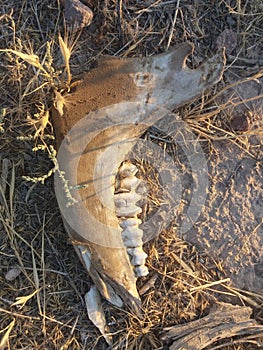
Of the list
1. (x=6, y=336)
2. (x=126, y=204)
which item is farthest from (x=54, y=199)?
(x=6, y=336)

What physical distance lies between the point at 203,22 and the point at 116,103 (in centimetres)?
67

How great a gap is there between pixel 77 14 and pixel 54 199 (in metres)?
0.90

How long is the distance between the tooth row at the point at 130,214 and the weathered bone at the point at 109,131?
0.04 feet

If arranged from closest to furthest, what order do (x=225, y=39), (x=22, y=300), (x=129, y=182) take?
(x=22, y=300), (x=129, y=182), (x=225, y=39)

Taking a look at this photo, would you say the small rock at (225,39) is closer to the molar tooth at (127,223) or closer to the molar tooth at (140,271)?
the molar tooth at (127,223)

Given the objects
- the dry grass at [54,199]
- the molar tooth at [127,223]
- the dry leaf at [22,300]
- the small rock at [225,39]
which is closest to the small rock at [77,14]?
the dry grass at [54,199]

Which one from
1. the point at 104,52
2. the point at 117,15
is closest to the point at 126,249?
the point at 104,52

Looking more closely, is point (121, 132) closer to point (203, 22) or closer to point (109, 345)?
point (203, 22)

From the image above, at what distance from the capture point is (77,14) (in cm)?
242

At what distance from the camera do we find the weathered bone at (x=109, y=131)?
2250mm

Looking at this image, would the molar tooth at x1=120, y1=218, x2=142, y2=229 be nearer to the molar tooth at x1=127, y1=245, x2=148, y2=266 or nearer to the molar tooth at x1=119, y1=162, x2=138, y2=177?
the molar tooth at x1=127, y1=245, x2=148, y2=266

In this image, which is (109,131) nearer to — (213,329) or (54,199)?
(54,199)

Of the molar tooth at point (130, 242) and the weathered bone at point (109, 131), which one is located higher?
the weathered bone at point (109, 131)

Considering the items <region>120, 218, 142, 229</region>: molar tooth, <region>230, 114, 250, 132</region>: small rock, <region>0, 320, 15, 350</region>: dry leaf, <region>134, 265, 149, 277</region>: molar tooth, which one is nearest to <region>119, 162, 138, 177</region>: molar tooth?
<region>120, 218, 142, 229</region>: molar tooth
